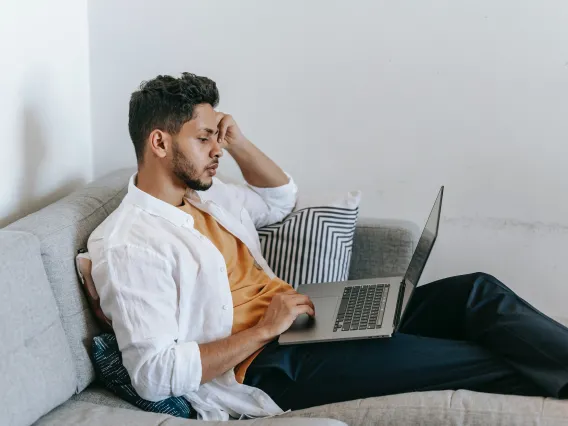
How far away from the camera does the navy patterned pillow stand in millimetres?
1756

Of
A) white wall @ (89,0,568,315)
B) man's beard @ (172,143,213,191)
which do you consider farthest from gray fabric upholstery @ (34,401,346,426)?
white wall @ (89,0,568,315)

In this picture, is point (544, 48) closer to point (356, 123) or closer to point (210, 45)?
point (356, 123)

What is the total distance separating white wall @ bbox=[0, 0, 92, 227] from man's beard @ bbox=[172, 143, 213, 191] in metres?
0.43

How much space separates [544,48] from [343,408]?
1.30m

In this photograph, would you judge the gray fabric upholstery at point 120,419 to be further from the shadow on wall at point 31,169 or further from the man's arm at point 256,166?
the man's arm at point 256,166

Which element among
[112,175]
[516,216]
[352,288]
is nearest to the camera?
[352,288]

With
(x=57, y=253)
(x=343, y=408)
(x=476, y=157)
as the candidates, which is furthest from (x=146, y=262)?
(x=476, y=157)

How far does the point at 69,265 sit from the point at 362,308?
69 cm

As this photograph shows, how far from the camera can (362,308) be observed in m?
1.95

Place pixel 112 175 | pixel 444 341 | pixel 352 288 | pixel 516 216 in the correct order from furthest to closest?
pixel 516 216 < pixel 112 175 < pixel 352 288 < pixel 444 341

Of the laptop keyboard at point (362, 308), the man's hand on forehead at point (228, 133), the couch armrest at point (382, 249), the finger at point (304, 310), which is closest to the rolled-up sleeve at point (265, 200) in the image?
the man's hand on forehead at point (228, 133)

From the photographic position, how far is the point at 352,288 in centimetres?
209

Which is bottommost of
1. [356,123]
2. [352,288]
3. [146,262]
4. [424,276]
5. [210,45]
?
[424,276]

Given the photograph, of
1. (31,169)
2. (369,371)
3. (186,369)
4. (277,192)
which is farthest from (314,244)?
(31,169)
